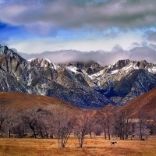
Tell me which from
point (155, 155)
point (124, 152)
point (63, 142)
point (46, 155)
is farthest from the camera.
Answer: point (63, 142)

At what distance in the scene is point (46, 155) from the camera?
401 ft

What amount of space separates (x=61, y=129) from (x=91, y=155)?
45.9m

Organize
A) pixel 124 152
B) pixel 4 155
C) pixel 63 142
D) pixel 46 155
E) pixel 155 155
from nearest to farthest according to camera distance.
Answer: pixel 4 155
pixel 46 155
pixel 155 155
pixel 124 152
pixel 63 142

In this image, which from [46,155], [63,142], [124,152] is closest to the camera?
[46,155]

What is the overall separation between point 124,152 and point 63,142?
31.1 m

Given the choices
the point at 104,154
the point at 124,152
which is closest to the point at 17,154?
the point at 104,154

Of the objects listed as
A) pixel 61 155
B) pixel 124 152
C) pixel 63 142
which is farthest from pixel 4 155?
pixel 63 142

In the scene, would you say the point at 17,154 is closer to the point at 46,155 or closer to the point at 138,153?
the point at 46,155

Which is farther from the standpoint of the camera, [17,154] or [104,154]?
[104,154]

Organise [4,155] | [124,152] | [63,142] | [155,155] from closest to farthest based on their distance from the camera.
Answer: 1. [4,155]
2. [155,155]
3. [124,152]
4. [63,142]

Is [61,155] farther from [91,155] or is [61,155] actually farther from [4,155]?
[4,155]

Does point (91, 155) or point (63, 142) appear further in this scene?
point (63, 142)

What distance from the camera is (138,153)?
139625 millimetres

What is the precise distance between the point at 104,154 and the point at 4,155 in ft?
102
